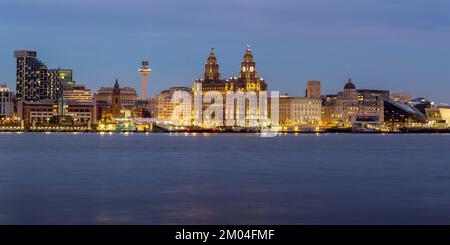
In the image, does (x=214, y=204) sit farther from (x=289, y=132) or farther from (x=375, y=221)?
(x=289, y=132)

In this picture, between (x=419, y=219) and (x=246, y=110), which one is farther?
(x=246, y=110)

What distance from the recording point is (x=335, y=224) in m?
20.8

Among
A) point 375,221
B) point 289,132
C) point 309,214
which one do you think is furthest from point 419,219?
point 289,132

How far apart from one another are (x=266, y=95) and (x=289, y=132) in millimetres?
11865

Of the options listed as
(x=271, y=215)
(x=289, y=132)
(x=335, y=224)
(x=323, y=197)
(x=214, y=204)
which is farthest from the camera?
(x=289, y=132)

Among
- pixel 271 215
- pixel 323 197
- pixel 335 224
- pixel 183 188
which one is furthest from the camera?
pixel 183 188

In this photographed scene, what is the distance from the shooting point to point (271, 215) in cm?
2262

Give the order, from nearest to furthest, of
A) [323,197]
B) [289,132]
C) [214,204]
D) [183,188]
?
[214,204] → [323,197] → [183,188] → [289,132]

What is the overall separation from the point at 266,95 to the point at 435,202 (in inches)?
6804
